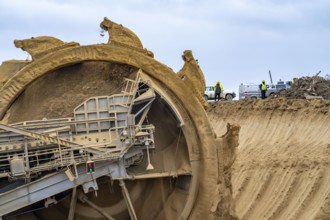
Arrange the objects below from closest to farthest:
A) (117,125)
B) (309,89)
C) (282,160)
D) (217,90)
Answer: (117,125), (282,160), (309,89), (217,90)

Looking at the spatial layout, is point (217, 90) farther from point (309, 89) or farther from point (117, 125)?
point (117, 125)

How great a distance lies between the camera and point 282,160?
48.6 ft

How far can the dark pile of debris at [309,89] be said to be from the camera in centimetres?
2134

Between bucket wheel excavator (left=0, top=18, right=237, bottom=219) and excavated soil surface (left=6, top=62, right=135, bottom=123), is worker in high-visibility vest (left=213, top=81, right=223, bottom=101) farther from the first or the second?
excavated soil surface (left=6, top=62, right=135, bottom=123)

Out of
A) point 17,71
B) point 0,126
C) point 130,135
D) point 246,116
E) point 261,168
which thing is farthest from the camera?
point 246,116

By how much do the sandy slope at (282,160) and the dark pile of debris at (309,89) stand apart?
2783 millimetres

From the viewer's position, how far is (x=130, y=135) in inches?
312

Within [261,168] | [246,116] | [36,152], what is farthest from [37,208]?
[246,116]

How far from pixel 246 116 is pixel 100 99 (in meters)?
11.9

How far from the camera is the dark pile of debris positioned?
2134cm

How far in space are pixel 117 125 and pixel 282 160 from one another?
25.3 feet

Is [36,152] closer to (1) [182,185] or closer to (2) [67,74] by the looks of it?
(2) [67,74]

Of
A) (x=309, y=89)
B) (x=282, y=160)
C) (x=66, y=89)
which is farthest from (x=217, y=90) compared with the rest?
(x=66, y=89)

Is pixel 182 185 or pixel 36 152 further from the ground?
pixel 36 152
